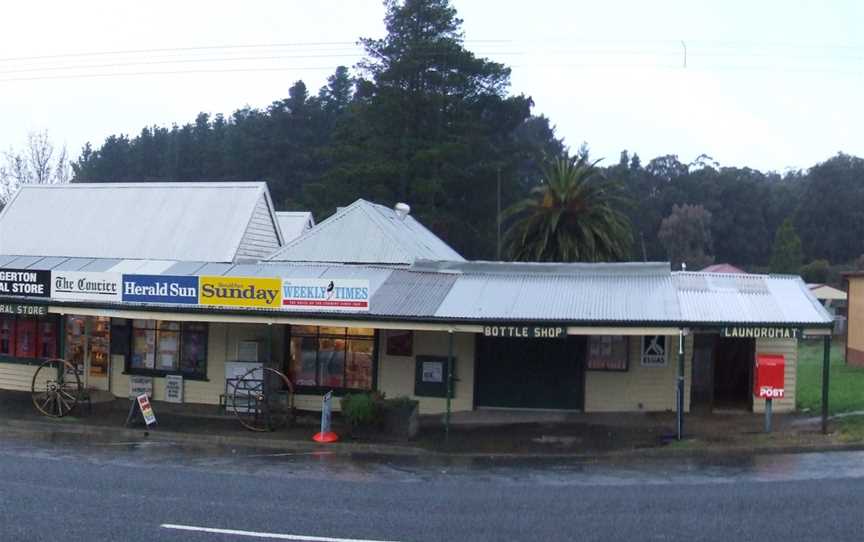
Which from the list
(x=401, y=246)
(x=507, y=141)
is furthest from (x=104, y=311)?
(x=507, y=141)

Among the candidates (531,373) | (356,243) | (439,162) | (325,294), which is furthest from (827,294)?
(325,294)

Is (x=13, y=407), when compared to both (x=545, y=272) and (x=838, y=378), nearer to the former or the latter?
(x=545, y=272)

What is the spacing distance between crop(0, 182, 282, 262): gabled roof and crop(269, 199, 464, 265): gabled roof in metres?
1.62

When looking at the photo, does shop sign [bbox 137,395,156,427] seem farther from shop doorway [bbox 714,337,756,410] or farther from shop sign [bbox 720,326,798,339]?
shop doorway [bbox 714,337,756,410]

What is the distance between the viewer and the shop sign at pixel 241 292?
20.2 meters

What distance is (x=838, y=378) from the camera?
28156 mm

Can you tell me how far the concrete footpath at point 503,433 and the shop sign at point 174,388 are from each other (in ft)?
1.44

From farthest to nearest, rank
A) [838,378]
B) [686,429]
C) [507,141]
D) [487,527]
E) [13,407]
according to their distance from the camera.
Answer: [507,141] → [838,378] → [13,407] → [686,429] → [487,527]

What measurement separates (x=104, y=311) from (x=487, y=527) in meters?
13.8

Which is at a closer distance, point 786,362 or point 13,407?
point 786,362

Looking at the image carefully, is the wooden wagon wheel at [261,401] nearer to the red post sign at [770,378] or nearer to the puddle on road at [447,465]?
the puddle on road at [447,465]

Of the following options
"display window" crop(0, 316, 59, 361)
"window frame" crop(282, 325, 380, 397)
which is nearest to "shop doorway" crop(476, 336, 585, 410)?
"window frame" crop(282, 325, 380, 397)

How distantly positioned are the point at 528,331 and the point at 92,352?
39.8ft

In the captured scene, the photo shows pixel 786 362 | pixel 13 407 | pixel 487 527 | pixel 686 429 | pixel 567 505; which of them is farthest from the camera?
pixel 13 407
